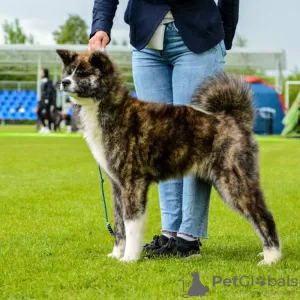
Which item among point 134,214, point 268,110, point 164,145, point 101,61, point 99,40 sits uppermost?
point 99,40

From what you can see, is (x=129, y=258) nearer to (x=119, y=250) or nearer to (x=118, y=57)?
(x=119, y=250)

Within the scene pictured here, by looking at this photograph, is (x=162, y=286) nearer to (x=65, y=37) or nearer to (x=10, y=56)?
(x=10, y=56)

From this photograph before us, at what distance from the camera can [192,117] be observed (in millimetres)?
4637

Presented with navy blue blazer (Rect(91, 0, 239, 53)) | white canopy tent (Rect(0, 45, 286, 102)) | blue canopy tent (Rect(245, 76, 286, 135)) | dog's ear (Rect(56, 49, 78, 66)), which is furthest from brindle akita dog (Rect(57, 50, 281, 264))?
white canopy tent (Rect(0, 45, 286, 102))

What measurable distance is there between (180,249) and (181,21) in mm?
1718

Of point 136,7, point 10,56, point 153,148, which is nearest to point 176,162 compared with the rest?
point 153,148

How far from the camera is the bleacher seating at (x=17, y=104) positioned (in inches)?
1715

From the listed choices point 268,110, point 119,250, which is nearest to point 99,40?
point 119,250

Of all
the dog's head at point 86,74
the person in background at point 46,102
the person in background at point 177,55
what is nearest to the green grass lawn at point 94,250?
the person in background at point 177,55

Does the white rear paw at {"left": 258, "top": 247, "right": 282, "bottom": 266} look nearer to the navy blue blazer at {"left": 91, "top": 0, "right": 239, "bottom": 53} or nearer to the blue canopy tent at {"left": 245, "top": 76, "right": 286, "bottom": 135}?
the navy blue blazer at {"left": 91, "top": 0, "right": 239, "bottom": 53}

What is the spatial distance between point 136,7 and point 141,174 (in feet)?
4.31

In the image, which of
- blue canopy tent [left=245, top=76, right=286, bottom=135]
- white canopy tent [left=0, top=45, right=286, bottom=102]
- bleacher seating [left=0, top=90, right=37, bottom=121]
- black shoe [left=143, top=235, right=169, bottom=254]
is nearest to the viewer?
black shoe [left=143, top=235, right=169, bottom=254]

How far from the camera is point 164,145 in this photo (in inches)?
183

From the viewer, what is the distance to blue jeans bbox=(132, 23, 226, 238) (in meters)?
4.93
